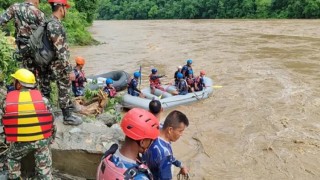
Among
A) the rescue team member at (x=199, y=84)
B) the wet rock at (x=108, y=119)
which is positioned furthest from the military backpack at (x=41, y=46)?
the rescue team member at (x=199, y=84)

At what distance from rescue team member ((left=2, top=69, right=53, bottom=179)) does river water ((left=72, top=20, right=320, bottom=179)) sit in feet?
10.2

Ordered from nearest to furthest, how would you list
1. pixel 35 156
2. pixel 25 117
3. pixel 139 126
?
pixel 139 126 → pixel 25 117 → pixel 35 156

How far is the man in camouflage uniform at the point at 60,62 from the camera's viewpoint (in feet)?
10.8

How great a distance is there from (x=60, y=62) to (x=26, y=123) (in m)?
1.00

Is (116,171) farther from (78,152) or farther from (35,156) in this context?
(78,152)

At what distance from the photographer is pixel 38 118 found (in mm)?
2625

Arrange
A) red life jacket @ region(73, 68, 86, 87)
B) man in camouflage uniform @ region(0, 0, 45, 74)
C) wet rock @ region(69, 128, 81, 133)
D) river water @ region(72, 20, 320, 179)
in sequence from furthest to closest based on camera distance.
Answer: red life jacket @ region(73, 68, 86, 87)
river water @ region(72, 20, 320, 179)
man in camouflage uniform @ region(0, 0, 45, 74)
wet rock @ region(69, 128, 81, 133)

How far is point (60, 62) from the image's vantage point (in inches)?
136

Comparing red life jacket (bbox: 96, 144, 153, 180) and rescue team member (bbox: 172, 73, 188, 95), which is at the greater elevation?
red life jacket (bbox: 96, 144, 153, 180)

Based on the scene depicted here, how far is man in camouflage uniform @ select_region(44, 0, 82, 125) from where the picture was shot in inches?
129

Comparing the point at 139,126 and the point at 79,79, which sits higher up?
the point at 139,126

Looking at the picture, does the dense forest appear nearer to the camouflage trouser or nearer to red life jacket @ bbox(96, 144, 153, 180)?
the camouflage trouser

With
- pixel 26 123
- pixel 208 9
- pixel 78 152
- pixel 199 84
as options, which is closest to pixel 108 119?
pixel 78 152

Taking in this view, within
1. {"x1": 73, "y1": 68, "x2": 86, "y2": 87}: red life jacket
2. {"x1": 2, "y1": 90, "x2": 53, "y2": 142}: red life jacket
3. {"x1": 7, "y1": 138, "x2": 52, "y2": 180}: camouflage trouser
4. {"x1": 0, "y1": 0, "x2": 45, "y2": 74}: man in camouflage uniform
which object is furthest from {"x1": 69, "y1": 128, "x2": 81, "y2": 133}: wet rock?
{"x1": 73, "y1": 68, "x2": 86, "y2": 87}: red life jacket
